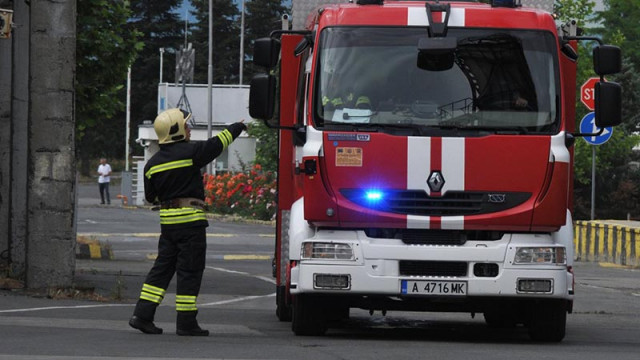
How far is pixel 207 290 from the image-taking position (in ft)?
62.0

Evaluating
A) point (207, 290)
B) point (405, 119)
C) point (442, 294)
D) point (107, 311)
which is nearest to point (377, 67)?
point (405, 119)

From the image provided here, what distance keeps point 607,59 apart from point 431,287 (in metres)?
2.33

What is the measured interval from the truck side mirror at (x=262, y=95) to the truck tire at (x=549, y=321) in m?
2.66

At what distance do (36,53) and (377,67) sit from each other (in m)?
5.05

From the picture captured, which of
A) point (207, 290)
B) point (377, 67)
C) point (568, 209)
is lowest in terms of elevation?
point (207, 290)

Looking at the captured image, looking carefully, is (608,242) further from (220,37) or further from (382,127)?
(220,37)

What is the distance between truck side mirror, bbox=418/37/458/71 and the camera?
40.6 ft

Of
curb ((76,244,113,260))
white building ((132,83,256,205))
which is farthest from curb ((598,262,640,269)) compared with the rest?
white building ((132,83,256,205))

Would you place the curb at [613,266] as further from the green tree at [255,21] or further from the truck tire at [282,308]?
the green tree at [255,21]

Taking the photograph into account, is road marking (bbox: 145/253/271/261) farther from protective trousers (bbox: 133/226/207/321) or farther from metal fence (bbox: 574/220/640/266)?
protective trousers (bbox: 133/226/207/321)

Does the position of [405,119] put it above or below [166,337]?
A: above

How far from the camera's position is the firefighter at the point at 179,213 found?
1248 cm

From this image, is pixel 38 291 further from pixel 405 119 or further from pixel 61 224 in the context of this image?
pixel 405 119

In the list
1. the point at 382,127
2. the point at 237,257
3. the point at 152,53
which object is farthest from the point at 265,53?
the point at 152,53
